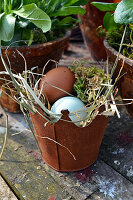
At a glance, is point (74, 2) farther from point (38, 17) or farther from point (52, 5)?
point (38, 17)

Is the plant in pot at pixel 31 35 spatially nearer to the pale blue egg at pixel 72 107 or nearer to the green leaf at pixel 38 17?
the green leaf at pixel 38 17

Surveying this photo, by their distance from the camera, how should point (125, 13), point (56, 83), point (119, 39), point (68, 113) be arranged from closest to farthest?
point (68, 113) → point (125, 13) → point (56, 83) → point (119, 39)

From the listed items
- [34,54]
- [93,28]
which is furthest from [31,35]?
[93,28]

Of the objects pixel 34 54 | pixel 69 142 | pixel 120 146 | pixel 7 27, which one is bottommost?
pixel 120 146

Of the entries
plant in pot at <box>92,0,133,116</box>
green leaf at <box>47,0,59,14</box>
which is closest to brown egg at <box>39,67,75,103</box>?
plant in pot at <box>92,0,133,116</box>

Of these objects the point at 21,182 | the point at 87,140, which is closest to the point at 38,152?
the point at 21,182

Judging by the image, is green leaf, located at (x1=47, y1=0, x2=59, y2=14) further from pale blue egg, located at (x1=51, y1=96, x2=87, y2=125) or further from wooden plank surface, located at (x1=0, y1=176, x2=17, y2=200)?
wooden plank surface, located at (x1=0, y1=176, x2=17, y2=200)
